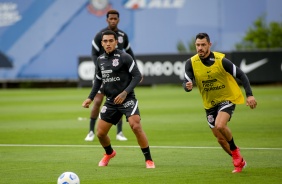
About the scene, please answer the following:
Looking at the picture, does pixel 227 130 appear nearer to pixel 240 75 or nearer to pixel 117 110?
pixel 240 75

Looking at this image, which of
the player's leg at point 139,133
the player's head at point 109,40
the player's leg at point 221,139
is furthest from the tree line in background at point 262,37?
the player's leg at point 221,139

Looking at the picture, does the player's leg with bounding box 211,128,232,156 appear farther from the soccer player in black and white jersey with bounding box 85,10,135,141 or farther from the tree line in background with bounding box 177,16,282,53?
the tree line in background with bounding box 177,16,282,53

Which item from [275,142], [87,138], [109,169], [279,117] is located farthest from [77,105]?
[109,169]

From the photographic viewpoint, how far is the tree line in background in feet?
147

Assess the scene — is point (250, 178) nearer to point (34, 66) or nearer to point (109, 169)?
point (109, 169)

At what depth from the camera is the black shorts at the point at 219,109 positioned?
11.9 metres

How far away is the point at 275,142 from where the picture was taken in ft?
51.3

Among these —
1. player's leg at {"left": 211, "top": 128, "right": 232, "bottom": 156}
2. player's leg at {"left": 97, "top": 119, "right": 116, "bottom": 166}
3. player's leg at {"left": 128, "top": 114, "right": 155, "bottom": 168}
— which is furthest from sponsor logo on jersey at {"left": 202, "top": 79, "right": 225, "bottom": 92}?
player's leg at {"left": 97, "top": 119, "right": 116, "bottom": 166}

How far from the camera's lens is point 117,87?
12492 mm

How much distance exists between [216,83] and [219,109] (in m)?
0.41

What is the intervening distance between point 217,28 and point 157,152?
3264cm

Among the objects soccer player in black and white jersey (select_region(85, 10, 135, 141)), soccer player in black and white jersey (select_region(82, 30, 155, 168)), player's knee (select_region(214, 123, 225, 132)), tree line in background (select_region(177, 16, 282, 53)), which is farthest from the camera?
tree line in background (select_region(177, 16, 282, 53))

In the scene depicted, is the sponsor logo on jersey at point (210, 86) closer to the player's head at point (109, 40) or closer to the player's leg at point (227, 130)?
the player's leg at point (227, 130)

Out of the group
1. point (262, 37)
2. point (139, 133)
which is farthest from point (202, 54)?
point (262, 37)
